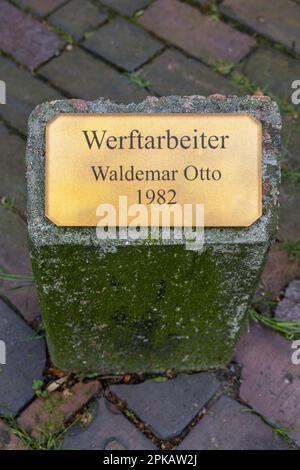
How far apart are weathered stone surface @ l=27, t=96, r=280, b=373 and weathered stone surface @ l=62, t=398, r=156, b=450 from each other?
0.69 feet

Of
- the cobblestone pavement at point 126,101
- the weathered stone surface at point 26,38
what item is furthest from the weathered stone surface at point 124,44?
the weathered stone surface at point 26,38

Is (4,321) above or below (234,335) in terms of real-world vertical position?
below

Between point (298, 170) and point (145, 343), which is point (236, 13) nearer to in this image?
point (298, 170)

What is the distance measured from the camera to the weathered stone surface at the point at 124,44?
2445mm

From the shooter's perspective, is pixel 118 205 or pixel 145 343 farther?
pixel 145 343

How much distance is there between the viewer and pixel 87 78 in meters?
2.39

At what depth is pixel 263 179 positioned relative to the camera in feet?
4.02

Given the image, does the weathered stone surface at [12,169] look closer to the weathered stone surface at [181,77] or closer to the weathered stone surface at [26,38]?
the weathered stone surface at [26,38]

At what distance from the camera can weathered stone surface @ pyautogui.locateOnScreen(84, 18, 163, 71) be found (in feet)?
8.02

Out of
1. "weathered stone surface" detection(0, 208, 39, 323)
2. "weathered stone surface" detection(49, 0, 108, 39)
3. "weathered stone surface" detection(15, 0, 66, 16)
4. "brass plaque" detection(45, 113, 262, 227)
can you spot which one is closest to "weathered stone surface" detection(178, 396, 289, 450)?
"weathered stone surface" detection(0, 208, 39, 323)

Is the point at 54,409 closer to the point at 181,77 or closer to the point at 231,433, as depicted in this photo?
the point at 231,433

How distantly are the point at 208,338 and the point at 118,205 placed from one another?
1.88ft

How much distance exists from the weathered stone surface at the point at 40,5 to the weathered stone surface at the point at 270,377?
1.68 m
